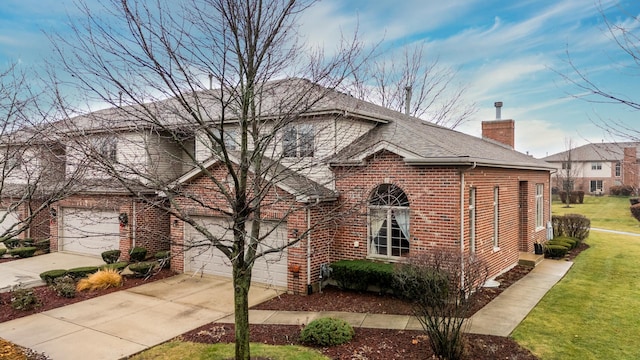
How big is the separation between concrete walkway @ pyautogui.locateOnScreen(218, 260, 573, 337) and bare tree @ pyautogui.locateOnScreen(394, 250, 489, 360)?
0.93 meters

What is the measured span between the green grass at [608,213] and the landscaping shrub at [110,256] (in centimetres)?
2768

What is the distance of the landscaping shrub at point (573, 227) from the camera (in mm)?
18922

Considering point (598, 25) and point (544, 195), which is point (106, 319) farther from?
point (544, 195)

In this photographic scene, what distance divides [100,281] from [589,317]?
1270 cm

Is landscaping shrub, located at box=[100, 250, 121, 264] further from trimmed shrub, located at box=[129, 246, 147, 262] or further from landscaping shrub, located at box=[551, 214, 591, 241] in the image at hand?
landscaping shrub, located at box=[551, 214, 591, 241]

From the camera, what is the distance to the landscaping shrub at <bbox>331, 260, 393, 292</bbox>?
10195 mm

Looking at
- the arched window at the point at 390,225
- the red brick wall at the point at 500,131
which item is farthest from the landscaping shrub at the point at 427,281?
the red brick wall at the point at 500,131

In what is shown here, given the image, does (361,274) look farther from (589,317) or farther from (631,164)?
(631,164)

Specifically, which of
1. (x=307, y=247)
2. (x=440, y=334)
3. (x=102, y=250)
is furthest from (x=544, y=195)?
(x=102, y=250)

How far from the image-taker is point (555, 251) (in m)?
15.6

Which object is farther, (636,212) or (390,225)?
(636,212)

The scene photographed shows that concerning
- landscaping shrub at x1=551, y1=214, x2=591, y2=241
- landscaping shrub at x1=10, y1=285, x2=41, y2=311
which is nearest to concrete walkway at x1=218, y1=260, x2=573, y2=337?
landscaping shrub at x1=10, y1=285, x2=41, y2=311

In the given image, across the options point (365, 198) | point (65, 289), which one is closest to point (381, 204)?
point (365, 198)

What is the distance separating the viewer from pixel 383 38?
687cm
